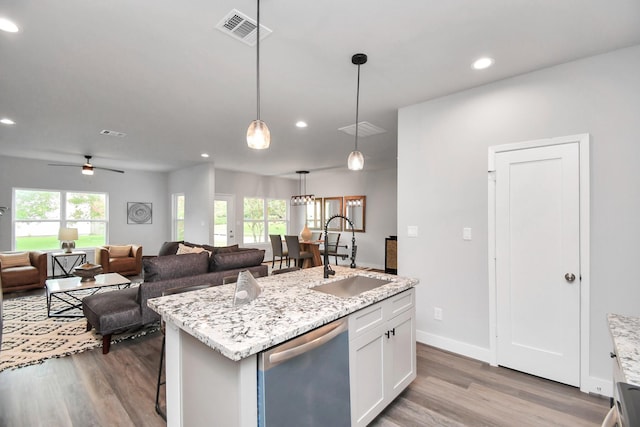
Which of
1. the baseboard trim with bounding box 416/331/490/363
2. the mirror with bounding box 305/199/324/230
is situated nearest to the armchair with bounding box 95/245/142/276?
the mirror with bounding box 305/199/324/230

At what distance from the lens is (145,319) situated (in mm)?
3143

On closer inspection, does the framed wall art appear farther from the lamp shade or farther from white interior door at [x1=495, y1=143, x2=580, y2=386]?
white interior door at [x1=495, y1=143, x2=580, y2=386]

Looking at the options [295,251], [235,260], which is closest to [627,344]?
[235,260]

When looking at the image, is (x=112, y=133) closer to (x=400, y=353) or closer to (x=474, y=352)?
(x=400, y=353)

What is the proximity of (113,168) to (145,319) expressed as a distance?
5988mm

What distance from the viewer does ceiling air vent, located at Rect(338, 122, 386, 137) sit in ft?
13.2

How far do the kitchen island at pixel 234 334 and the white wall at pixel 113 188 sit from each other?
281 inches

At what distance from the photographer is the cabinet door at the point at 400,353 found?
198 cm

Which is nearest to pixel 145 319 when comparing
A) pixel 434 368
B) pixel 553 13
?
pixel 434 368

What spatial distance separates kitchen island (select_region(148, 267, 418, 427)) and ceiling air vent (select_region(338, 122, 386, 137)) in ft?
8.45

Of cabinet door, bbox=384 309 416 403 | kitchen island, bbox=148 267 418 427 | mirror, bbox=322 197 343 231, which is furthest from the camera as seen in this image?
mirror, bbox=322 197 343 231

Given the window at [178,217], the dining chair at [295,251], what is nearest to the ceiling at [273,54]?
the dining chair at [295,251]

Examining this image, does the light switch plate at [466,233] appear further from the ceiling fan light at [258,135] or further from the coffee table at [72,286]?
the coffee table at [72,286]

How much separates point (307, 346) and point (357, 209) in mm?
6820
